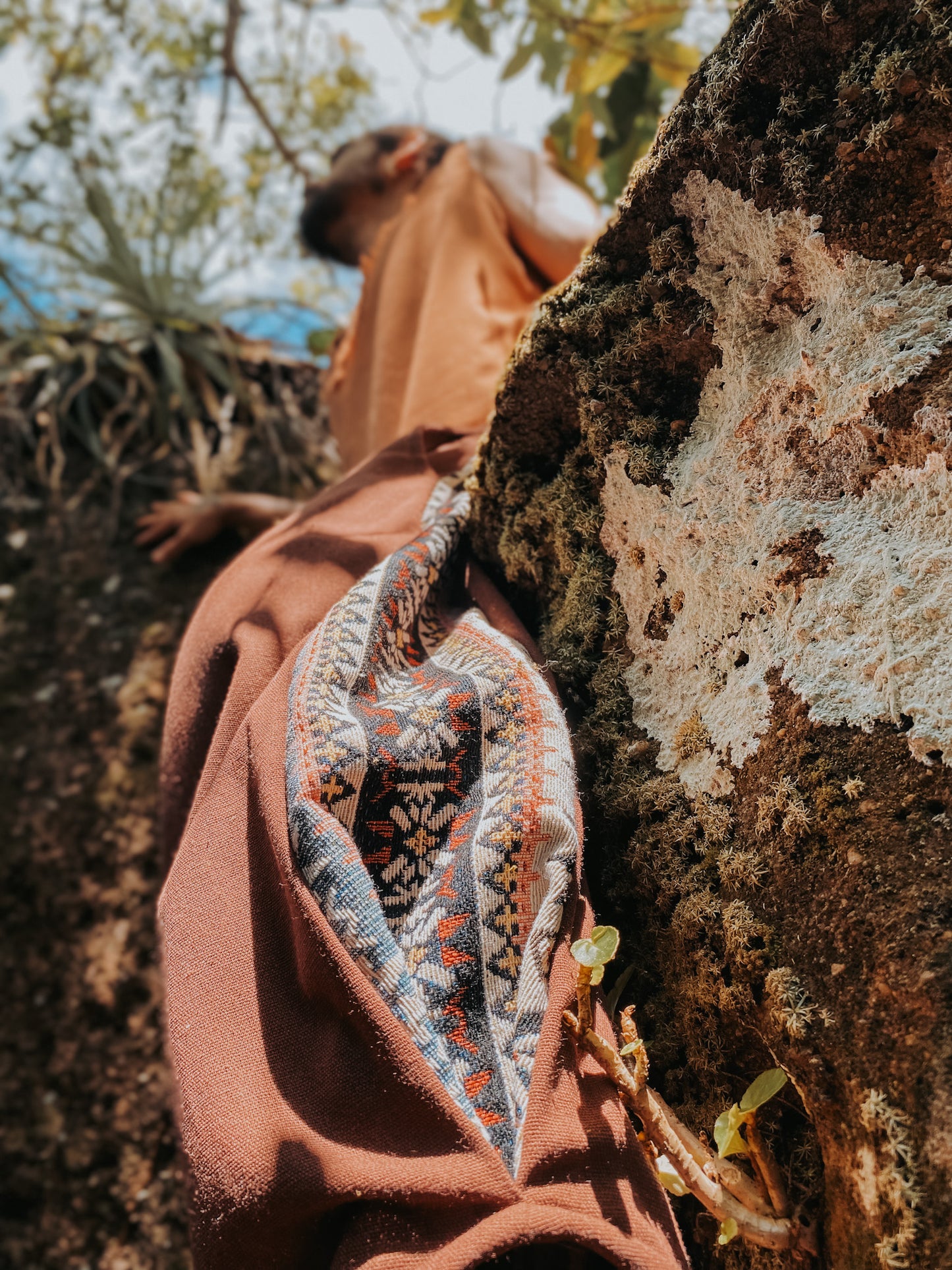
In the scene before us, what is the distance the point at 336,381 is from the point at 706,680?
4.29ft

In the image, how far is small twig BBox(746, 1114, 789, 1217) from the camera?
1.74ft

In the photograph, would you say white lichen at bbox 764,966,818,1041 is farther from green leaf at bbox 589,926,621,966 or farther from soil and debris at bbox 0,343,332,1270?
soil and debris at bbox 0,343,332,1270

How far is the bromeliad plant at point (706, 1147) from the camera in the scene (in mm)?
517

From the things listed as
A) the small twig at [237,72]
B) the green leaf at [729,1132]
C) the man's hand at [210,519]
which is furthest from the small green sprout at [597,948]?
the small twig at [237,72]

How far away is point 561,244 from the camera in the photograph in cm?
155

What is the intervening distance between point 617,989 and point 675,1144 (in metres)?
0.12

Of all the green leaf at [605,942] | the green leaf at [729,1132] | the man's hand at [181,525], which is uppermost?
the green leaf at [605,942]

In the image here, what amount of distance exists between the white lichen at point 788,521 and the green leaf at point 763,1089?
0.18m

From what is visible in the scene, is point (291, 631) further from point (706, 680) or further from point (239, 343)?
point (239, 343)

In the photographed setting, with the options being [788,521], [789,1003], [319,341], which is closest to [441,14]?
[319,341]

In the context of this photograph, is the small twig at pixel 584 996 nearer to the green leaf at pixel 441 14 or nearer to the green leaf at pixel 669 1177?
the green leaf at pixel 669 1177

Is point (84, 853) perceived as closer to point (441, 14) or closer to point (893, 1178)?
point (893, 1178)

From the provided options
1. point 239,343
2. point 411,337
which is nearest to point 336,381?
point 411,337

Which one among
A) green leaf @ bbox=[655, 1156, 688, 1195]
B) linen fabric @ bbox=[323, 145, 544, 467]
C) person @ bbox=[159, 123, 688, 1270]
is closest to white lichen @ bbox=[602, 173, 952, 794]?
person @ bbox=[159, 123, 688, 1270]
